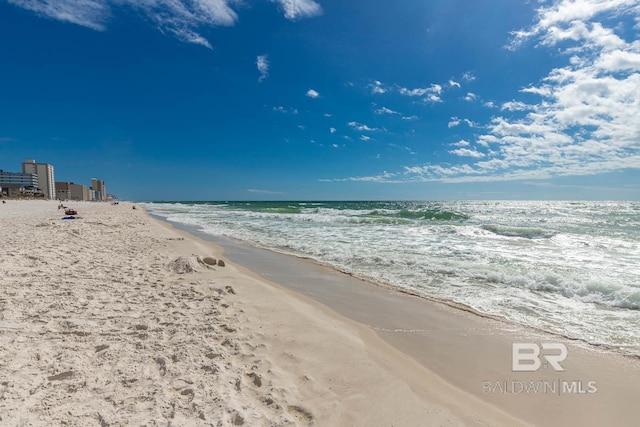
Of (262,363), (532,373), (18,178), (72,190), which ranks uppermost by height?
(18,178)

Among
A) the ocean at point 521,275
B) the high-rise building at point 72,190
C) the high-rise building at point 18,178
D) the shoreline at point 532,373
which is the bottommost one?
the shoreline at point 532,373

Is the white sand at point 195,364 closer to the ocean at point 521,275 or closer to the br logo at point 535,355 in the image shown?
the br logo at point 535,355

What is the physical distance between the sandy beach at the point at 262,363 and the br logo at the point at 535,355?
0.08 m

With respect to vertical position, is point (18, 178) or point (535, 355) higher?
point (18, 178)

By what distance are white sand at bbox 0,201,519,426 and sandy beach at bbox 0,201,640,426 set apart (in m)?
0.01

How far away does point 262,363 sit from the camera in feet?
10.8

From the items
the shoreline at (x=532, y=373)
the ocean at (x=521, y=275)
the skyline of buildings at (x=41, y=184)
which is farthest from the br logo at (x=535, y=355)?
the skyline of buildings at (x=41, y=184)

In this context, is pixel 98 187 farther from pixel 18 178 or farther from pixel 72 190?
pixel 18 178

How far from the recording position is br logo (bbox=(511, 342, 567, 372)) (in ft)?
12.1

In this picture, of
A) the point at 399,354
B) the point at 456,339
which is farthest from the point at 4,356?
the point at 456,339

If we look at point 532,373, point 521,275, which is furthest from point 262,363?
point 521,275

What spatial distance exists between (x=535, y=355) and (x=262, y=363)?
11.2ft

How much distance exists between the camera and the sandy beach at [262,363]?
252 centimetres

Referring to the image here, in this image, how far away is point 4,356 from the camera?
2947 millimetres
